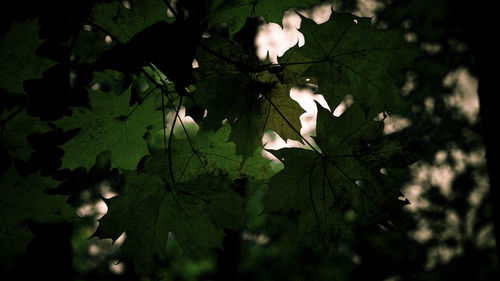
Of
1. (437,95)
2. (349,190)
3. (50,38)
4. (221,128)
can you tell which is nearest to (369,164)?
(349,190)

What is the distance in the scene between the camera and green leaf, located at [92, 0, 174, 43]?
102cm

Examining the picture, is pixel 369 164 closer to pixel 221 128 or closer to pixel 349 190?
pixel 349 190

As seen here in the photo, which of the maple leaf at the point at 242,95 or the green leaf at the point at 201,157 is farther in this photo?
the green leaf at the point at 201,157

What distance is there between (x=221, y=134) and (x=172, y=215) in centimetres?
33

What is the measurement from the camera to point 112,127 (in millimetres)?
1090

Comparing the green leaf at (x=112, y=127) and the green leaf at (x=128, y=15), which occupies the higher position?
the green leaf at (x=128, y=15)

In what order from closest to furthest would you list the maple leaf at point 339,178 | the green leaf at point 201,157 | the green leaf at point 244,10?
the green leaf at point 244,10
the maple leaf at point 339,178
the green leaf at point 201,157

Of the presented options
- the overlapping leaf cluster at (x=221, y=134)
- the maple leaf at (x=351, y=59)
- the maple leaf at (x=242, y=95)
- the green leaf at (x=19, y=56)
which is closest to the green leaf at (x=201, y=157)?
the overlapping leaf cluster at (x=221, y=134)

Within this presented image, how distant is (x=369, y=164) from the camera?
0.97m

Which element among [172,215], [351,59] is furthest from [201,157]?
[351,59]

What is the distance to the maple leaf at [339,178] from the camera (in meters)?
0.95

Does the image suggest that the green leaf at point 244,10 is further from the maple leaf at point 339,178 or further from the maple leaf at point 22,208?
the maple leaf at point 22,208

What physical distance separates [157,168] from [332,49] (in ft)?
2.33

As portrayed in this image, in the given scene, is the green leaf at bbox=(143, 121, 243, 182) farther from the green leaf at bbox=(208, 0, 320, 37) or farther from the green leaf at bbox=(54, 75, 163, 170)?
the green leaf at bbox=(208, 0, 320, 37)
